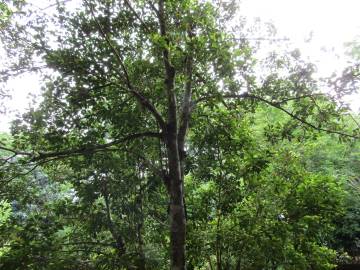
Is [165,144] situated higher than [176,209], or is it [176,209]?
[165,144]

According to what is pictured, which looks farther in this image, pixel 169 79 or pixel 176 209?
pixel 169 79

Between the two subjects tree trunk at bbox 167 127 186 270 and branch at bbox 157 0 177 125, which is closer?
tree trunk at bbox 167 127 186 270

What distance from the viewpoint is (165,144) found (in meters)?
4.94

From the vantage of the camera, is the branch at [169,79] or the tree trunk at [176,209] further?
the branch at [169,79]

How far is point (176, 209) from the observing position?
4.40m

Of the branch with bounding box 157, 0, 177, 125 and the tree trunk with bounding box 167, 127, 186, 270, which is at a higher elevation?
the branch with bounding box 157, 0, 177, 125

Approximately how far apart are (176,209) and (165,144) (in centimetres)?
101

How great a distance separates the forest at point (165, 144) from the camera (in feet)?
13.4

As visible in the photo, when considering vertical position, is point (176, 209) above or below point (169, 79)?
below

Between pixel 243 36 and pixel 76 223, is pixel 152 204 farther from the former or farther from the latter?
pixel 243 36

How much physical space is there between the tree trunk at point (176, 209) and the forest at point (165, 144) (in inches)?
0.5

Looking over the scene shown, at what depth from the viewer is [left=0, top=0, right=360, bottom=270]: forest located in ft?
13.4

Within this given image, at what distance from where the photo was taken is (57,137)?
4391 mm

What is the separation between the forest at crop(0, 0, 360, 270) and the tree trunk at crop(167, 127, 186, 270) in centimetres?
1
